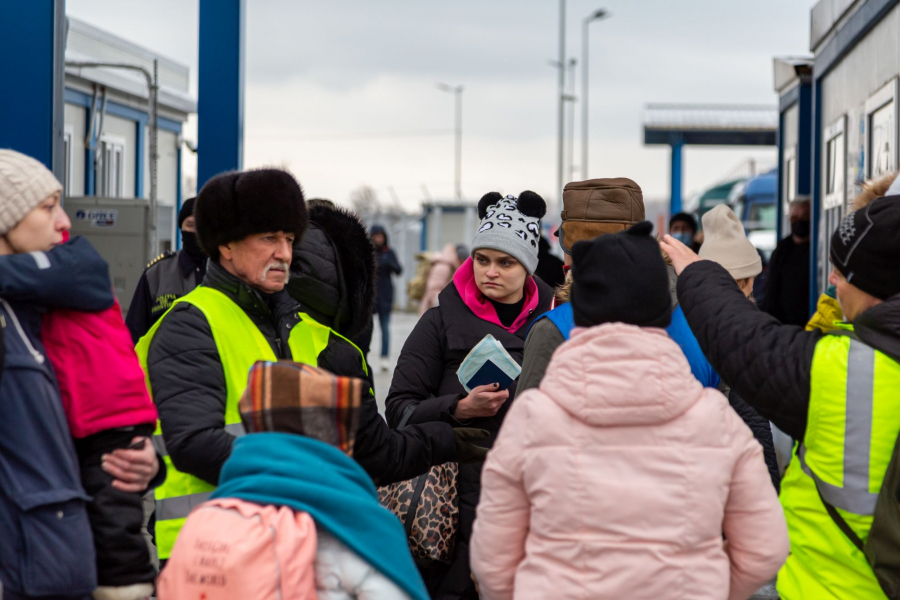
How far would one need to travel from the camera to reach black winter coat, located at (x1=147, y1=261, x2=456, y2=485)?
8.83 ft

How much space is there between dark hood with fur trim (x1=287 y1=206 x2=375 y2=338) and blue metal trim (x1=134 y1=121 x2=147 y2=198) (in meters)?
13.5

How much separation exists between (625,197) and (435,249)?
32261mm

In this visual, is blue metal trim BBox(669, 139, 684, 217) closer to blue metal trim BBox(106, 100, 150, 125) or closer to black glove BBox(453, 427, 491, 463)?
blue metal trim BBox(106, 100, 150, 125)

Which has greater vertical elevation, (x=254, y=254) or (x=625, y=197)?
(x=625, y=197)

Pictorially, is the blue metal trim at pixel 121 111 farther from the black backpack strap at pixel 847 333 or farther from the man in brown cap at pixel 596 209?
the black backpack strap at pixel 847 333

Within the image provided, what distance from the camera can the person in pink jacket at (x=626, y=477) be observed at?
7.48 ft

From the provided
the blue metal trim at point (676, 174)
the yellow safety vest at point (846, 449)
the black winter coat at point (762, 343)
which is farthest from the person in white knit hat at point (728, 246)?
the blue metal trim at point (676, 174)

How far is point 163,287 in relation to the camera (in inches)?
225

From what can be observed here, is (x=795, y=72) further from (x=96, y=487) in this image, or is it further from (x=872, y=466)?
(x=96, y=487)

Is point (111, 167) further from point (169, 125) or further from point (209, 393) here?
point (209, 393)

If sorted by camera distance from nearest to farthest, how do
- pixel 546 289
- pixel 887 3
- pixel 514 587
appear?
1. pixel 514 587
2. pixel 546 289
3. pixel 887 3

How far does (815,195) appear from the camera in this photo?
32.2 feet

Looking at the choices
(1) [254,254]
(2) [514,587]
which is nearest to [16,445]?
(1) [254,254]

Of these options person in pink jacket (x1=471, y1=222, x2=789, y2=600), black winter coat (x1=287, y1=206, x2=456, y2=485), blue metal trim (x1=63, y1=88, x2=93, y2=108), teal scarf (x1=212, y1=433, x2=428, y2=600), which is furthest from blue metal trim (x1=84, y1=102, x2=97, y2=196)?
person in pink jacket (x1=471, y1=222, x2=789, y2=600)
